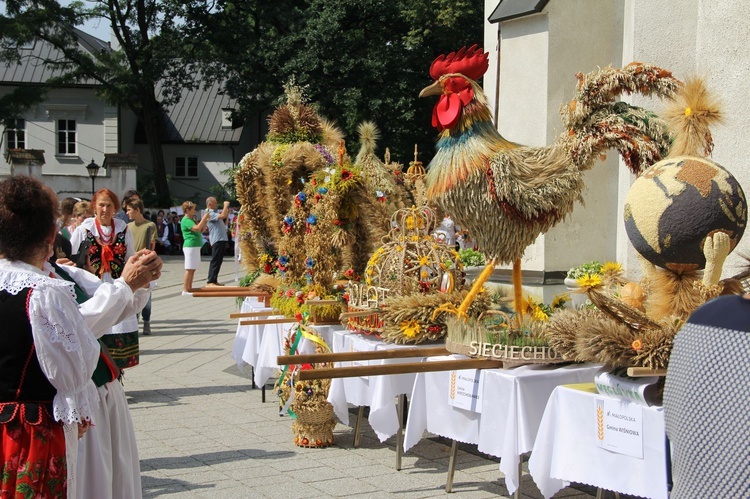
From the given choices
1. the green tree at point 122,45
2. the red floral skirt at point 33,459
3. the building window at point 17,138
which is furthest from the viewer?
the building window at point 17,138

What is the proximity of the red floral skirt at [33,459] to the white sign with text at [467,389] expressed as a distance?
8.31 feet

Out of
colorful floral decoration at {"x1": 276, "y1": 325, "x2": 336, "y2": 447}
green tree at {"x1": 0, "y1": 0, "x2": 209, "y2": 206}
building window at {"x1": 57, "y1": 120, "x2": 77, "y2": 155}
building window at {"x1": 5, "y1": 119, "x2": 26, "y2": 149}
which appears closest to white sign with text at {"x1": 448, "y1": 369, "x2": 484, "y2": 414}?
colorful floral decoration at {"x1": 276, "y1": 325, "x2": 336, "y2": 447}

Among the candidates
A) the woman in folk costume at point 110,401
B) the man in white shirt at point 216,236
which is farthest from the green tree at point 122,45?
the woman in folk costume at point 110,401

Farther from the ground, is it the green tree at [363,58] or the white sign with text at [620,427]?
the green tree at [363,58]

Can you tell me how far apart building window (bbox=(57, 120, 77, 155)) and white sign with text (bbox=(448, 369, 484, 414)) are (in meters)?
39.7

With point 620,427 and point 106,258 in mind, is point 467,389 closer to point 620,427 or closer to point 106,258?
point 620,427

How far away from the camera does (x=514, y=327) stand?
5.19 meters

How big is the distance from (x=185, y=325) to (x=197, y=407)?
602cm

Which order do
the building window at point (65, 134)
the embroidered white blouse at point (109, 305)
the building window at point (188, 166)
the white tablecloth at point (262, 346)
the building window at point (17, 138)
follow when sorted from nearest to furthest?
1. the embroidered white blouse at point (109, 305)
2. the white tablecloth at point (262, 346)
3. the building window at point (17, 138)
4. the building window at point (65, 134)
5. the building window at point (188, 166)

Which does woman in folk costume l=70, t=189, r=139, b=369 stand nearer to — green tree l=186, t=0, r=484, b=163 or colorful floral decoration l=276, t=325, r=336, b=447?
colorful floral decoration l=276, t=325, r=336, b=447

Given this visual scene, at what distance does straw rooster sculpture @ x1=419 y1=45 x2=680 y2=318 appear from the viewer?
533 cm

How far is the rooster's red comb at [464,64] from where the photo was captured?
18.5 ft

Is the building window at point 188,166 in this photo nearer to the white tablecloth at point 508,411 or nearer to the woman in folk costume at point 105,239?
the woman in folk costume at point 105,239

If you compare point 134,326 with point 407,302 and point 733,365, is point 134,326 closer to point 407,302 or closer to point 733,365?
point 407,302
